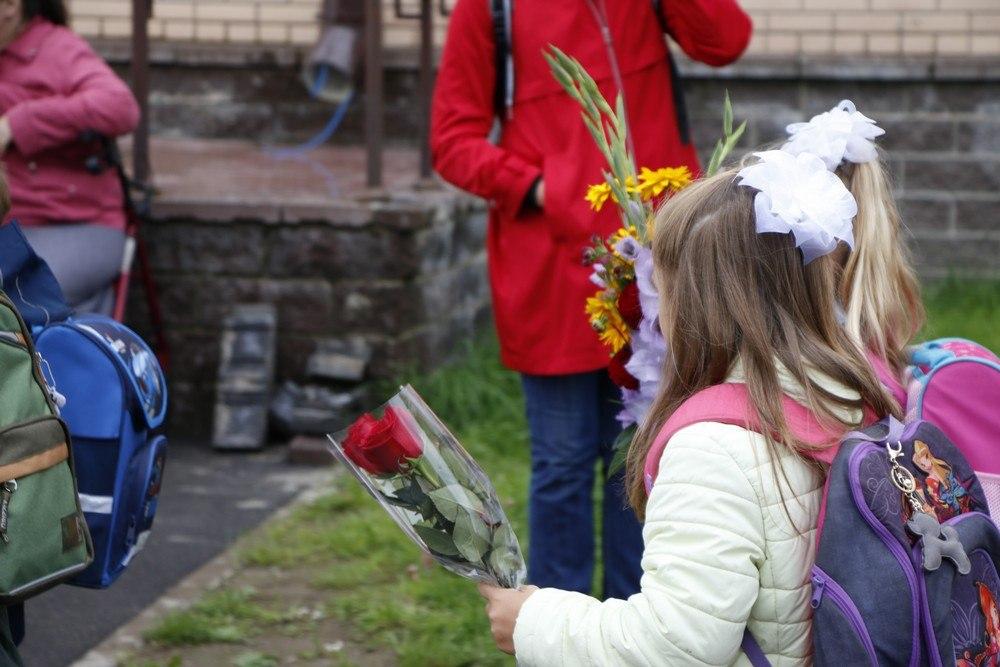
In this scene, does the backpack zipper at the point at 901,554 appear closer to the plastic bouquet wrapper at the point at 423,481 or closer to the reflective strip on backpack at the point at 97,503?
the plastic bouquet wrapper at the point at 423,481

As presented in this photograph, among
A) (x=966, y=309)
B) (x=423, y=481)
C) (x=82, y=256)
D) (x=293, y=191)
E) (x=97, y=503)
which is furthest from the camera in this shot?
(x=966, y=309)

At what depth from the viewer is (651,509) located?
6.57 feet

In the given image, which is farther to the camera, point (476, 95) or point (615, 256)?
point (476, 95)

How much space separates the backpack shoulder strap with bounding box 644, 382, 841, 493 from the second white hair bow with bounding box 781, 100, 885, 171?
695 millimetres

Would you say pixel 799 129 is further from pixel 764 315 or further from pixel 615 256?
pixel 764 315

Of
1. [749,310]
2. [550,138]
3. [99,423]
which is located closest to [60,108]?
[550,138]

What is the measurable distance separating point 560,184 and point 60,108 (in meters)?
2.26

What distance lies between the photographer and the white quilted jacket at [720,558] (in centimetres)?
193

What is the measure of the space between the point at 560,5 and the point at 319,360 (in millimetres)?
2860

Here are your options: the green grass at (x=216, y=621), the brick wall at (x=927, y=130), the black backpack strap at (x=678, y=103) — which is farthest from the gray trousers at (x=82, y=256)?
the brick wall at (x=927, y=130)

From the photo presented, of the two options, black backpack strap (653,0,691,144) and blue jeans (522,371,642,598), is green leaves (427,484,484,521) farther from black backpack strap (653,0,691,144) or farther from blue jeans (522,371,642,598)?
black backpack strap (653,0,691,144)

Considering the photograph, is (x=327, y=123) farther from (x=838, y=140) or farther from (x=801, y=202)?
(x=801, y=202)

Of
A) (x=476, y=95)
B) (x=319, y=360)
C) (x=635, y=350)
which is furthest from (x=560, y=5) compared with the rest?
(x=319, y=360)

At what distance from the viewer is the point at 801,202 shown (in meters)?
2.06
